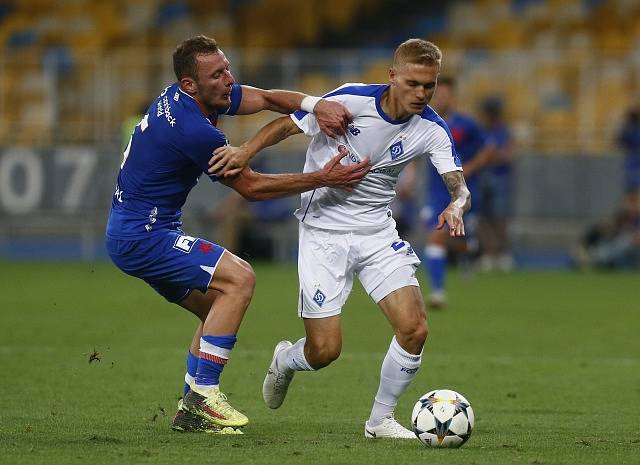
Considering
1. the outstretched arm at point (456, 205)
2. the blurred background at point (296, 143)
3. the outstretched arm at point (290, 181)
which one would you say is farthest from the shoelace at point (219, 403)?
the blurred background at point (296, 143)

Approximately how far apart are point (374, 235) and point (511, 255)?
13.6 metres

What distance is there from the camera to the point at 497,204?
19.8 meters

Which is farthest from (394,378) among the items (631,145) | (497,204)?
(631,145)

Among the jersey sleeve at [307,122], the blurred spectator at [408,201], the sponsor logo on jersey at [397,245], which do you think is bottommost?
the blurred spectator at [408,201]

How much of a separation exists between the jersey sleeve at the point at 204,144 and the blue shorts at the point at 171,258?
1.43 feet

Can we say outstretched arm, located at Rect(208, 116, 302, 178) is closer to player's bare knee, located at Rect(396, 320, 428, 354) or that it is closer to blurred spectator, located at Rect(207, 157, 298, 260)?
player's bare knee, located at Rect(396, 320, 428, 354)

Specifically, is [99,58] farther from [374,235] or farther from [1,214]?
[374,235]

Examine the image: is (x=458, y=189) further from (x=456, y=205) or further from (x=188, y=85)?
(x=188, y=85)

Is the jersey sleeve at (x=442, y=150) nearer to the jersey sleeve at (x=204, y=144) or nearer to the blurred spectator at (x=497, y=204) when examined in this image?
the jersey sleeve at (x=204, y=144)

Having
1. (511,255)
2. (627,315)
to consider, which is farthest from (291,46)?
(627,315)

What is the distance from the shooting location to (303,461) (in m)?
5.68

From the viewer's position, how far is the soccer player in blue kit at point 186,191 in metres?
6.52

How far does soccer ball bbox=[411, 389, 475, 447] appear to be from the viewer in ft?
20.2

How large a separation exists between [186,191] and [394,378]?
59.5 inches
